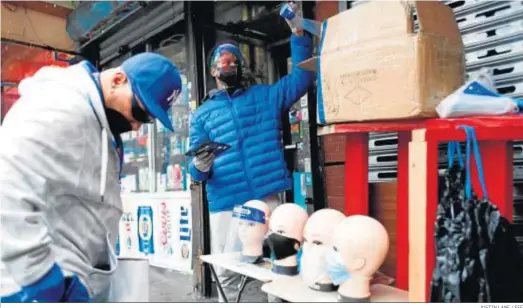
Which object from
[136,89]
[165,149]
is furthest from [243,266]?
[165,149]

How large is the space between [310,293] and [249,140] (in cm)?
132

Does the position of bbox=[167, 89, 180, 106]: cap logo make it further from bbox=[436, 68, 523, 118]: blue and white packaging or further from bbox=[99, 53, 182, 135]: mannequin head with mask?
bbox=[436, 68, 523, 118]: blue and white packaging

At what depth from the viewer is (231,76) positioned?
297 cm

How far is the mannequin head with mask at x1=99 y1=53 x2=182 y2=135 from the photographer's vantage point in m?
1.54

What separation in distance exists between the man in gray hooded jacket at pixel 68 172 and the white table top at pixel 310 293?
71 centimetres

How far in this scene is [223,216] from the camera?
291 cm

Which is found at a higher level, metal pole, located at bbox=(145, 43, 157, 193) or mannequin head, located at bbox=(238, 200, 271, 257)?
metal pole, located at bbox=(145, 43, 157, 193)

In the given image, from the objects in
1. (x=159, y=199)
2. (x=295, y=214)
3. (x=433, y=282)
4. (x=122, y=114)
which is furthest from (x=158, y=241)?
(x=433, y=282)

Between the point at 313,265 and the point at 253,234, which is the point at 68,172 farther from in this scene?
the point at 253,234

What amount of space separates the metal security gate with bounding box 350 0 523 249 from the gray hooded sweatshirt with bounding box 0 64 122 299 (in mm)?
1812

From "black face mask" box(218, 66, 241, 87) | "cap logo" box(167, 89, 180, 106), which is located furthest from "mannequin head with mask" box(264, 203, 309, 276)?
"black face mask" box(218, 66, 241, 87)

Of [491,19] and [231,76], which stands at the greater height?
[491,19]

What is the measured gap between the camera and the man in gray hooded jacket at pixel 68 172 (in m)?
1.26

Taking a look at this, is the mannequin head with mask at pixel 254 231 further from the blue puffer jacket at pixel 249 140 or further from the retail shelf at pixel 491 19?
the retail shelf at pixel 491 19
